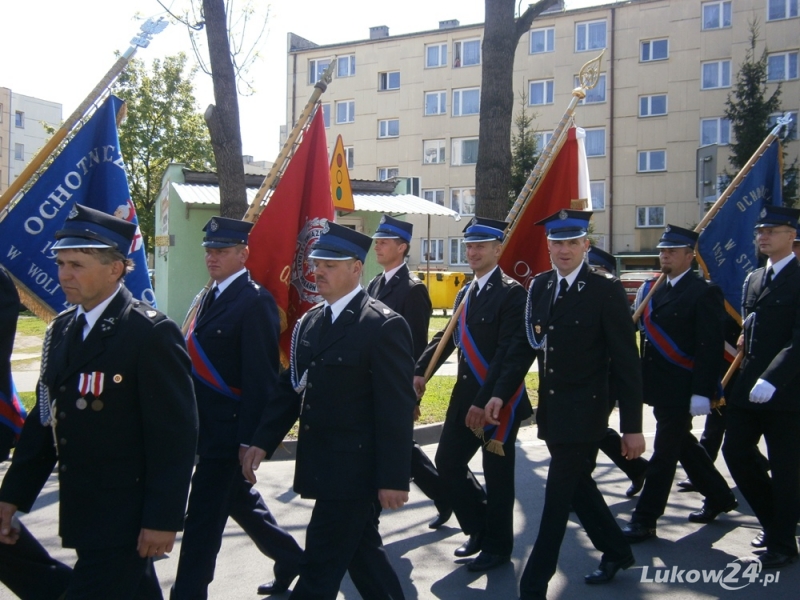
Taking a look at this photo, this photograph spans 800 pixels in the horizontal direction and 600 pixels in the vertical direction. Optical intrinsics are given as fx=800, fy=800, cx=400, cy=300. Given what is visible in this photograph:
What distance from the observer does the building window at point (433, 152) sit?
131 ft

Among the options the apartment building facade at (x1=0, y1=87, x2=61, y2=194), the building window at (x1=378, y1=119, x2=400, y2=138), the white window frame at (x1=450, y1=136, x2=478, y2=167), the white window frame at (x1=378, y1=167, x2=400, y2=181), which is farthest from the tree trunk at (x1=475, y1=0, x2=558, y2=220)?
the apartment building facade at (x1=0, y1=87, x2=61, y2=194)

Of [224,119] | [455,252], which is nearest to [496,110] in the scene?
[224,119]

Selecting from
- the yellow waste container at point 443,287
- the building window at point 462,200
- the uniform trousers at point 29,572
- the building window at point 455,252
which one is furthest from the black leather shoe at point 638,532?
the building window at point 455,252

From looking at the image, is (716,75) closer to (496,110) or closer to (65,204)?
(496,110)

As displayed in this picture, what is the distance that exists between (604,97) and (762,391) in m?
34.4

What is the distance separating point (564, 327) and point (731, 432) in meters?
1.67

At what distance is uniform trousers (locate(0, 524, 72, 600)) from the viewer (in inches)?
135

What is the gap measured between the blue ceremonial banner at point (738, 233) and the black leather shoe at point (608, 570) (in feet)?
10.00

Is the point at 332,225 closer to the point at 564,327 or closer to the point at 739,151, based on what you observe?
the point at 564,327

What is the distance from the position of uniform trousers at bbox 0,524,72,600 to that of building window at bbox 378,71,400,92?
39.0m

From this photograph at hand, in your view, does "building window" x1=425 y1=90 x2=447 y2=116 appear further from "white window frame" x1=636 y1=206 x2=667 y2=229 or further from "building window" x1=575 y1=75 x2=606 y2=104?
"white window frame" x1=636 y1=206 x2=667 y2=229

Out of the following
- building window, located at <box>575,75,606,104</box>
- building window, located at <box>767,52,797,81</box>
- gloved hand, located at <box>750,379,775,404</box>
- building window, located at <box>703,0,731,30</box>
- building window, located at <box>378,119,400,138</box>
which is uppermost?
building window, located at <box>703,0,731,30</box>

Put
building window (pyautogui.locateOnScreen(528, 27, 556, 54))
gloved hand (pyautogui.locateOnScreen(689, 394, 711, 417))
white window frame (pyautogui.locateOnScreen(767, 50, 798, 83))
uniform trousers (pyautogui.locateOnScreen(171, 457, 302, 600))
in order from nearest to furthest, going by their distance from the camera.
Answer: uniform trousers (pyautogui.locateOnScreen(171, 457, 302, 600)), gloved hand (pyautogui.locateOnScreen(689, 394, 711, 417)), white window frame (pyautogui.locateOnScreen(767, 50, 798, 83)), building window (pyautogui.locateOnScreen(528, 27, 556, 54))

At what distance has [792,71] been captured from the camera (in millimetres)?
34500
